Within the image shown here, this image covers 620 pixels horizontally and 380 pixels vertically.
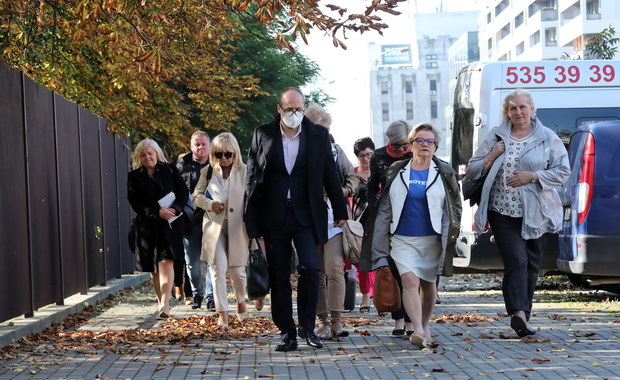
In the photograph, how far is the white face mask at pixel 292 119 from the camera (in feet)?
30.9

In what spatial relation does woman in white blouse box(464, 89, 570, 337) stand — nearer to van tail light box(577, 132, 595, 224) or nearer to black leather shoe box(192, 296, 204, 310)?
van tail light box(577, 132, 595, 224)

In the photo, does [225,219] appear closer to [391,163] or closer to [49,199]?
[391,163]

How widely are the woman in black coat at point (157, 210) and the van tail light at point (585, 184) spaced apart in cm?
410

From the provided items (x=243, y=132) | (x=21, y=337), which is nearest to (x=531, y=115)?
(x=21, y=337)

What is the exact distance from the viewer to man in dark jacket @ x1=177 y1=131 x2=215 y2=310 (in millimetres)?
13938

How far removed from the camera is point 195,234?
14.0 m

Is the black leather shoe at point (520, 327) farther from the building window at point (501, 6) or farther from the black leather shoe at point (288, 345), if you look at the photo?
the building window at point (501, 6)

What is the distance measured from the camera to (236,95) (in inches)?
1064

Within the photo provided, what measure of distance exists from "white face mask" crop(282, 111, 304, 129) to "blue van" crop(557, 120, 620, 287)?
155 inches

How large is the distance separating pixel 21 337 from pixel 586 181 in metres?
5.64

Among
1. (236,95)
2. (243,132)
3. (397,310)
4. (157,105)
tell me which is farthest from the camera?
(243,132)

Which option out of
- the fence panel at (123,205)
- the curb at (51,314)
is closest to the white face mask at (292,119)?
the curb at (51,314)

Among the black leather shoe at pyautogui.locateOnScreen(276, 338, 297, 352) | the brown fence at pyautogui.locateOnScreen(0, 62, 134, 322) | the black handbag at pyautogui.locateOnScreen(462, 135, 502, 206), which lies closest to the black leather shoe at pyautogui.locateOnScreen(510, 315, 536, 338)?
the black handbag at pyautogui.locateOnScreen(462, 135, 502, 206)

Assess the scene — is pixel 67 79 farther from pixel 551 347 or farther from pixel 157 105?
pixel 551 347
